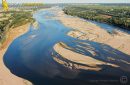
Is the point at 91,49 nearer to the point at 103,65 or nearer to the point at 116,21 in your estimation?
the point at 103,65

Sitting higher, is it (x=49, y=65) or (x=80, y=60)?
(x=80, y=60)

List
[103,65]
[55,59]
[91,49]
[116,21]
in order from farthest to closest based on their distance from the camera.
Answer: [116,21]
[91,49]
[55,59]
[103,65]

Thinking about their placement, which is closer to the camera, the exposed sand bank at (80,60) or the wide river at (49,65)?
the wide river at (49,65)

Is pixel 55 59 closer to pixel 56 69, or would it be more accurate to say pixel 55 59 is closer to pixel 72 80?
pixel 56 69

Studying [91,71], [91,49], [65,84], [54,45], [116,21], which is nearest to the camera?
[65,84]

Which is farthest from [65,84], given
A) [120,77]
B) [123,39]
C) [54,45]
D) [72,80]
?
[123,39]

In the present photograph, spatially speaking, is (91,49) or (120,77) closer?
(120,77)

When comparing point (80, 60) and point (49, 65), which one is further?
point (80, 60)

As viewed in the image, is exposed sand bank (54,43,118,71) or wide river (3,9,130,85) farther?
exposed sand bank (54,43,118,71)

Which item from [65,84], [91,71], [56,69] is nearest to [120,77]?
[91,71]
